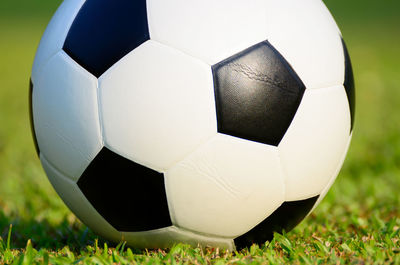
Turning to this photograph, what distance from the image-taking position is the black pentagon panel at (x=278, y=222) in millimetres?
2373

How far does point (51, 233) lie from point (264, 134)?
4.96 ft

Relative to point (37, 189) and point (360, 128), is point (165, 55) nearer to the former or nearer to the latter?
point (37, 189)

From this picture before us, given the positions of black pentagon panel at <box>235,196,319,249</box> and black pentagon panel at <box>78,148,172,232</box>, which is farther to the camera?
black pentagon panel at <box>235,196,319,249</box>

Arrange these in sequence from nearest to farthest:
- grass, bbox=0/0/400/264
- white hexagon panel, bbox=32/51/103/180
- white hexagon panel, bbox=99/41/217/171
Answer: white hexagon panel, bbox=99/41/217/171
white hexagon panel, bbox=32/51/103/180
grass, bbox=0/0/400/264

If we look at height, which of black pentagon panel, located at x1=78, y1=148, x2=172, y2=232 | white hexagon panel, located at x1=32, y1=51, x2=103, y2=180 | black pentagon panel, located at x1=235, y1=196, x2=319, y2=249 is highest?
white hexagon panel, located at x1=32, y1=51, x2=103, y2=180

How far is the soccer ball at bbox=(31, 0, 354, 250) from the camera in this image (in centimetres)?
213

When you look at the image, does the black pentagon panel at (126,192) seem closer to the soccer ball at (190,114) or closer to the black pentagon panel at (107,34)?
the soccer ball at (190,114)

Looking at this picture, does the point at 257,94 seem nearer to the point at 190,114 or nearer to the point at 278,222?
the point at 190,114


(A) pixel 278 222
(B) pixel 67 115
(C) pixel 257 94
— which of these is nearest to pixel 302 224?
(A) pixel 278 222

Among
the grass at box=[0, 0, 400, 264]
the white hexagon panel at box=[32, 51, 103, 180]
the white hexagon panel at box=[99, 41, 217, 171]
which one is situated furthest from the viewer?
the grass at box=[0, 0, 400, 264]

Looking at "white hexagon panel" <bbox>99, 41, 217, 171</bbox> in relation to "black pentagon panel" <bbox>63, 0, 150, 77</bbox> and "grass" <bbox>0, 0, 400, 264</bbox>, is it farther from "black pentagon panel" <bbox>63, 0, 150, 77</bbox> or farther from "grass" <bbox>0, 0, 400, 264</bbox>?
"grass" <bbox>0, 0, 400, 264</bbox>

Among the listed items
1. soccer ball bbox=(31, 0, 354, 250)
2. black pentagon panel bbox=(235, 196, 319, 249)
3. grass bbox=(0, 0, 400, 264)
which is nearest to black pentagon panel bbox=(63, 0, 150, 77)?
soccer ball bbox=(31, 0, 354, 250)

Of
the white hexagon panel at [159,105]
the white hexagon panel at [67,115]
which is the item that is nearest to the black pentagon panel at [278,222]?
the white hexagon panel at [159,105]

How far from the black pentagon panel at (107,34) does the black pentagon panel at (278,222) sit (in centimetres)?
93
